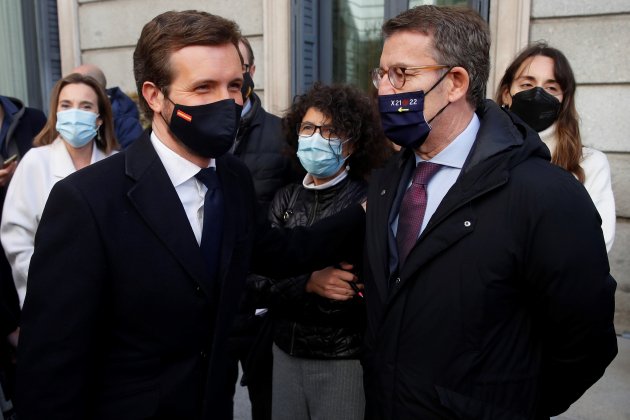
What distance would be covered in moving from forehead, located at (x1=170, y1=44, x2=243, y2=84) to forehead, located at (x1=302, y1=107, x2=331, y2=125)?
2.91ft

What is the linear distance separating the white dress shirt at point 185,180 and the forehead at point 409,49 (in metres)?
0.73

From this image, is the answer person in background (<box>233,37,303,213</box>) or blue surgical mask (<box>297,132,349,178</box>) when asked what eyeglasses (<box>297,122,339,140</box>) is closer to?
blue surgical mask (<box>297,132,349,178</box>)

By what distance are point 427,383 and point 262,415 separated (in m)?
1.37

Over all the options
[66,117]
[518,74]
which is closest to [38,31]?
[66,117]

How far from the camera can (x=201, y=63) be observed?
1.82 metres

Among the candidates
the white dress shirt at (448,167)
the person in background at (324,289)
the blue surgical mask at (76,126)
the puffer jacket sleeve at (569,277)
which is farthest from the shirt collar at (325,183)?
the blue surgical mask at (76,126)

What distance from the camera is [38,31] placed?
7.53 metres

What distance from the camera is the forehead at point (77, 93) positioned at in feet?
12.1

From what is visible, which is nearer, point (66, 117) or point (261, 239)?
point (261, 239)

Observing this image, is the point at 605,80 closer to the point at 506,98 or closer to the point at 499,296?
the point at 506,98

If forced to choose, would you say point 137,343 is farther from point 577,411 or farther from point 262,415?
point 577,411

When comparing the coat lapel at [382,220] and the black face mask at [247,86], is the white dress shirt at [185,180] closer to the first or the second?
the coat lapel at [382,220]

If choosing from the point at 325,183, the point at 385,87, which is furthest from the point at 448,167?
the point at 325,183

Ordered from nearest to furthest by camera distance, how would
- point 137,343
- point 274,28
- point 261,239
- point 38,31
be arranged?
point 137,343 → point 261,239 → point 274,28 → point 38,31
